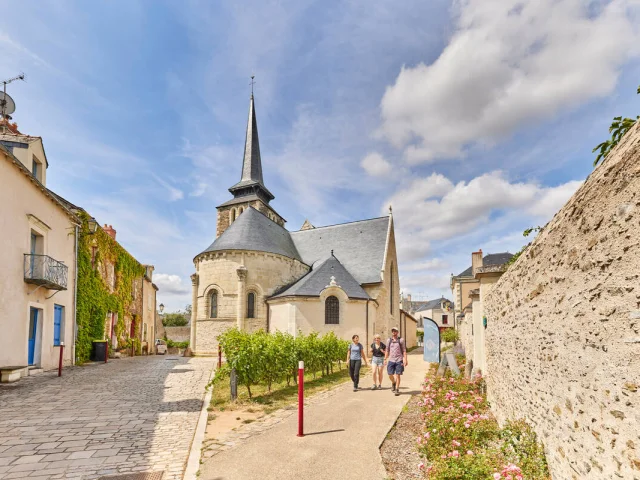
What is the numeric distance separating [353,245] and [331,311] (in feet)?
29.2

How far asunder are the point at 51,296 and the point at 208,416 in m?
9.95

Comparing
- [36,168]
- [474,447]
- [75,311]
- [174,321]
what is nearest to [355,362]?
[474,447]

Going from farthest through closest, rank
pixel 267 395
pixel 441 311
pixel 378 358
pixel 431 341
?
1. pixel 441 311
2. pixel 431 341
3. pixel 378 358
4. pixel 267 395

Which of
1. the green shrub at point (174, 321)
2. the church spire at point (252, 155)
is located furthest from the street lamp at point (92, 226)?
the green shrub at point (174, 321)

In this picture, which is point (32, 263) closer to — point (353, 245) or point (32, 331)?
point (32, 331)

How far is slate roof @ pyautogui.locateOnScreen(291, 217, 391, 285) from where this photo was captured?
26438 mm

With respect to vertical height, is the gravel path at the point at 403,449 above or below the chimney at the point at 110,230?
below

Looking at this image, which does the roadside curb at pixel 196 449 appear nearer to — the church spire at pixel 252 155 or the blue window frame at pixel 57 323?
the blue window frame at pixel 57 323

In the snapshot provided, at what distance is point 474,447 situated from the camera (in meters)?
4.59

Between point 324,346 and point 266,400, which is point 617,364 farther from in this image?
point 324,346

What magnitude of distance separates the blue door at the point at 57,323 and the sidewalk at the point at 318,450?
36.3 ft

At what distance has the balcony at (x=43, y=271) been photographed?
11.8 metres

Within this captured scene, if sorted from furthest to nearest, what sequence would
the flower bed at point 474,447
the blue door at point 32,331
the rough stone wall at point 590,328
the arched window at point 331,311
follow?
the arched window at point 331,311 → the blue door at point 32,331 → the flower bed at point 474,447 → the rough stone wall at point 590,328

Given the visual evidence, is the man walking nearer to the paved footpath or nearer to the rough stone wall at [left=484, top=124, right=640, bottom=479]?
the paved footpath
